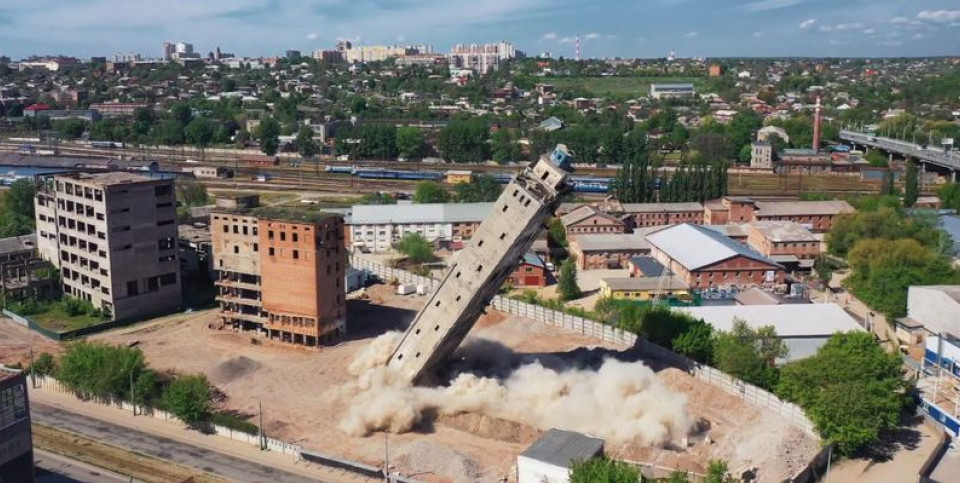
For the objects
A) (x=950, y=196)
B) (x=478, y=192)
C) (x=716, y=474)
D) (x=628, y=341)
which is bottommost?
(x=628, y=341)

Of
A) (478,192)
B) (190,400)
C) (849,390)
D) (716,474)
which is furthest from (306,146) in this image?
(716,474)

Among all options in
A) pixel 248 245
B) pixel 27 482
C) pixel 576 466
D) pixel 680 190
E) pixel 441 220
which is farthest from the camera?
pixel 680 190

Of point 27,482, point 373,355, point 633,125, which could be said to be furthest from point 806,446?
point 633,125

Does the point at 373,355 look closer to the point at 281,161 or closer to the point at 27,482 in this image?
the point at 27,482

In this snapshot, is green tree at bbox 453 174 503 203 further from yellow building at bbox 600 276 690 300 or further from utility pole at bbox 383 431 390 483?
utility pole at bbox 383 431 390 483

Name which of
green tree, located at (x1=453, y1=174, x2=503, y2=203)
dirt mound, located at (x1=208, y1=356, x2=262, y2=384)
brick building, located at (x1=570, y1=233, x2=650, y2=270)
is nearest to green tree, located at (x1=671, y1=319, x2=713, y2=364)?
dirt mound, located at (x1=208, y1=356, x2=262, y2=384)

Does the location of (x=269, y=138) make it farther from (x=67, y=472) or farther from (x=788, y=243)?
(x=67, y=472)
